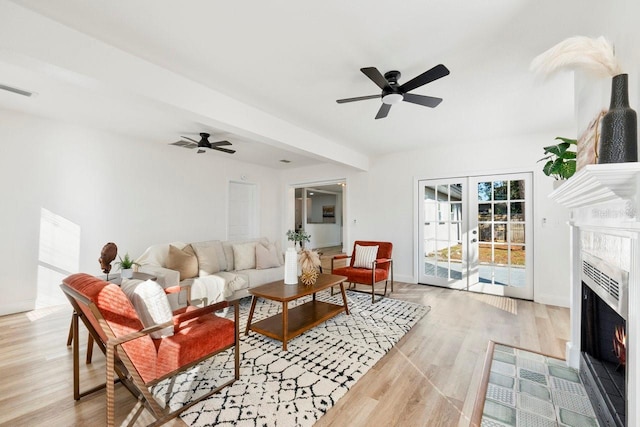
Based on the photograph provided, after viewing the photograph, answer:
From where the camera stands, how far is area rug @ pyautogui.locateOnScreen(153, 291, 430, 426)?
68.8 inches

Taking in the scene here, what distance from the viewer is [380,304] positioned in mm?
3912

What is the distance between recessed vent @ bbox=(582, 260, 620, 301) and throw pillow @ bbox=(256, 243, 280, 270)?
3612 millimetres

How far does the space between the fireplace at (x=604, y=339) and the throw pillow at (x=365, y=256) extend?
2.62 meters

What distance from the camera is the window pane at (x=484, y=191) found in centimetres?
455

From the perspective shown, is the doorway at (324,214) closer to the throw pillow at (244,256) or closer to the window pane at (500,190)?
the throw pillow at (244,256)

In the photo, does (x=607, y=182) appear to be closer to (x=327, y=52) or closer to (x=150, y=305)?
(x=327, y=52)

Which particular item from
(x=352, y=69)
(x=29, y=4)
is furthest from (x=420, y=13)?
(x=29, y=4)

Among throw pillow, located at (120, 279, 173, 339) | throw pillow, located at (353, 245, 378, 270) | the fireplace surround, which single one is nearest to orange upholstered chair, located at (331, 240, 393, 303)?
throw pillow, located at (353, 245, 378, 270)

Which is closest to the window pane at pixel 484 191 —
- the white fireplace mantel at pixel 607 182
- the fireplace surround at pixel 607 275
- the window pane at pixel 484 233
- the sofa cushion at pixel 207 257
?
the window pane at pixel 484 233

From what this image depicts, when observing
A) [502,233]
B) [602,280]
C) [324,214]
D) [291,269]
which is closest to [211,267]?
[291,269]

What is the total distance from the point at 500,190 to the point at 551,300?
1.73 metres

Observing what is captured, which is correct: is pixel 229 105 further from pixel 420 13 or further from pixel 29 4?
pixel 420 13

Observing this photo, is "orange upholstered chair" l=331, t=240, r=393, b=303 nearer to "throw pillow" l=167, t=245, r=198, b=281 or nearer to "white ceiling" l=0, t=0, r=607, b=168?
"throw pillow" l=167, t=245, r=198, b=281

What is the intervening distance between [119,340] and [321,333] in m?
1.90
